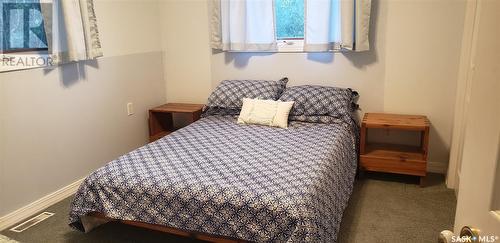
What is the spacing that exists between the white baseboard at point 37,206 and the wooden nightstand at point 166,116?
92 cm

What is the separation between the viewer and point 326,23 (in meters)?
3.14

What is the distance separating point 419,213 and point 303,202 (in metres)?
1.17

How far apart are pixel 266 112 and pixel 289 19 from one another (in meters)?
0.96

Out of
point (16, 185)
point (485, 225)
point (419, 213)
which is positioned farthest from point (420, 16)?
point (16, 185)

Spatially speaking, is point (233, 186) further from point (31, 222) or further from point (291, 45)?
point (291, 45)

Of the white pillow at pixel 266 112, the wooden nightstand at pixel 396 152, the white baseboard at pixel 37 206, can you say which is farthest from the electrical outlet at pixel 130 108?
the wooden nightstand at pixel 396 152

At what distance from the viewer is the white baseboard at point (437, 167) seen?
124 inches

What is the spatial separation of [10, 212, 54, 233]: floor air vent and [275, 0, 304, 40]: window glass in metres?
2.39

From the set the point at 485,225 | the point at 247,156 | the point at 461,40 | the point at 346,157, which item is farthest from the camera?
the point at 461,40

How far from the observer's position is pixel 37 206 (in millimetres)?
2668

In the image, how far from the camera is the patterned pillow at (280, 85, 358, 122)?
9.99ft

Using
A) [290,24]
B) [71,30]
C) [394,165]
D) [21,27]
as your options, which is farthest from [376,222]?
[21,27]

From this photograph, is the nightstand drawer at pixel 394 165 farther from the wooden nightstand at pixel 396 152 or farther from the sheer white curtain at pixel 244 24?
the sheer white curtain at pixel 244 24

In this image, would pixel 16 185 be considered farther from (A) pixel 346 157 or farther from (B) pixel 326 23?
(B) pixel 326 23
